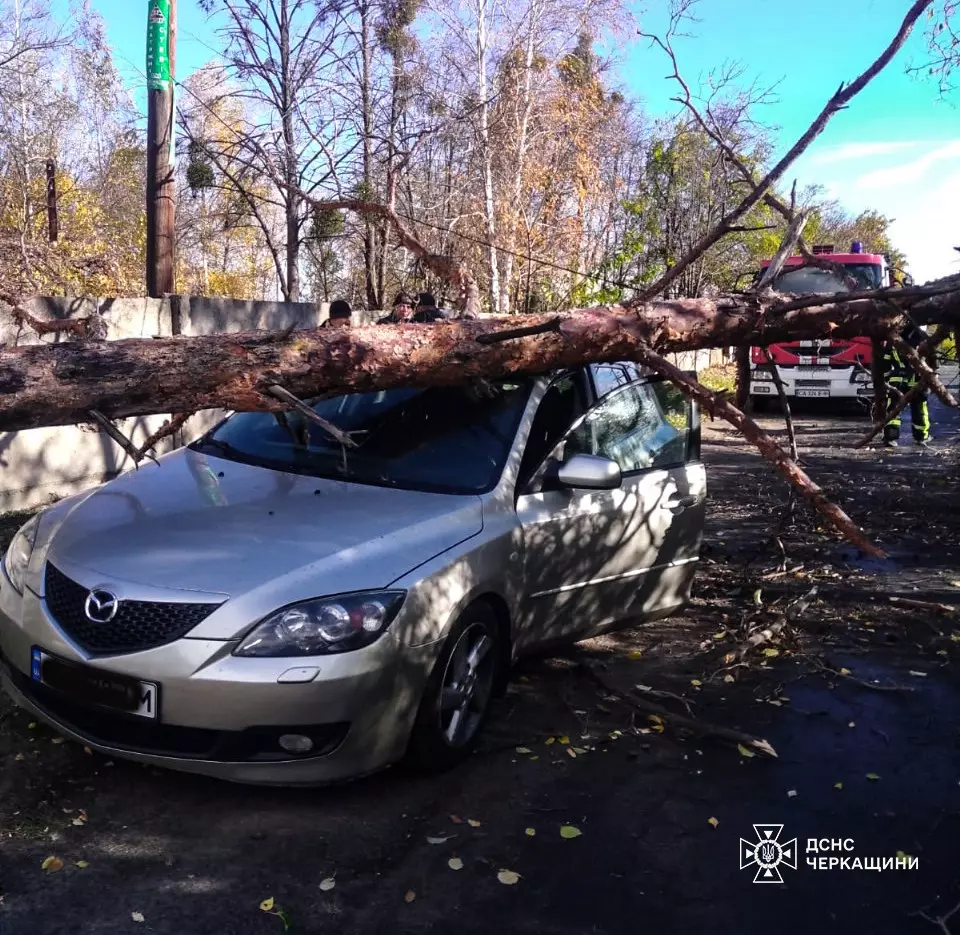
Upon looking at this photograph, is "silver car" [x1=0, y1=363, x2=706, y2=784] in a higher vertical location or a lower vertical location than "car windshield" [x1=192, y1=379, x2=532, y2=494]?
lower

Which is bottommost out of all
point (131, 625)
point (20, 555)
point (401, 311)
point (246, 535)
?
point (131, 625)

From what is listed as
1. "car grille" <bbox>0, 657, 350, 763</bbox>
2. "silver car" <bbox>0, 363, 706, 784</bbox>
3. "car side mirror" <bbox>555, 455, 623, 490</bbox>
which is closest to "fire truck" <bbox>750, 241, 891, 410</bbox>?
"silver car" <bbox>0, 363, 706, 784</bbox>

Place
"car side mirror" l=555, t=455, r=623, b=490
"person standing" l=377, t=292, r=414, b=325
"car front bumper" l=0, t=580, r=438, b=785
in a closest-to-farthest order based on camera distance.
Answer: "car front bumper" l=0, t=580, r=438, b=785, "car side mirror" l=555, t=455, r=623, b=490, "person standing" l=377, t=292, r=414, b=325

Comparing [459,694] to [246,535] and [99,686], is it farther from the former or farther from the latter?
[99,686]

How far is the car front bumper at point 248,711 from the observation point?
10.0 ft

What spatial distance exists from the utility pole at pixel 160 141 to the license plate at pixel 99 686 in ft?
23.4

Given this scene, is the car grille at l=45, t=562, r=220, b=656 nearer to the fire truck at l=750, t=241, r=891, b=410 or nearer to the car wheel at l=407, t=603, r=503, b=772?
the car wheel at l=407, t=603, r=503, b=772

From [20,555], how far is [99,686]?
907mm

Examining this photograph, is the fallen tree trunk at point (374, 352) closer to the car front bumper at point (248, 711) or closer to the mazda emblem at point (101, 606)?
the mazda emblem at point (101, 606)

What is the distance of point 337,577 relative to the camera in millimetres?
3260

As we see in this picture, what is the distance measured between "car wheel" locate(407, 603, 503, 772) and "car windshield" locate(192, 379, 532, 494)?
0.62 metres

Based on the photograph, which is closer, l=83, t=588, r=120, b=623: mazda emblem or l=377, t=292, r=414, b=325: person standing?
l=83, t=588, r=120, b=623: mazda emblem

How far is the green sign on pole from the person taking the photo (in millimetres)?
9430

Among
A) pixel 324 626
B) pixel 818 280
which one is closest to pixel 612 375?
pixel 324 626
